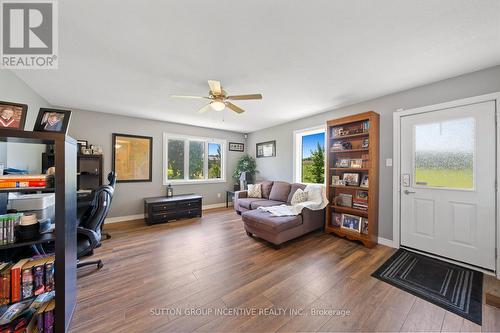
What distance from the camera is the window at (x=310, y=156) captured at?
165 inches

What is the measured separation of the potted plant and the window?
1566 millimetres

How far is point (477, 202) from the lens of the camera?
2.21 m

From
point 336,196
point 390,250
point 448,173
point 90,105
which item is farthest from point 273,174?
point 90,105

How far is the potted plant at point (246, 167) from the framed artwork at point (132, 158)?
243cm

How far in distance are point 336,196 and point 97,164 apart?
4981mm

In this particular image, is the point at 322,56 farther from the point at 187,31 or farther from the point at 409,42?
the point at 187,31

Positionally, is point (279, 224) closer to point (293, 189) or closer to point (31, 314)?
point (293, 189)

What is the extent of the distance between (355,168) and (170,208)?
3945mm

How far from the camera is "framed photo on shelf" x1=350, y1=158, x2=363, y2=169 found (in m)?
3.16

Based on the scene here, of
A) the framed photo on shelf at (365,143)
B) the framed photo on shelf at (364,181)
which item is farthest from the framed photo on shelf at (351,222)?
the framed photo on shelf at (365,143)

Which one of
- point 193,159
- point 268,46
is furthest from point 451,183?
point 193,159

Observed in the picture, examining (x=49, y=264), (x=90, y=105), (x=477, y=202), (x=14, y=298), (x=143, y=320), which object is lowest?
(x=143, y=320)

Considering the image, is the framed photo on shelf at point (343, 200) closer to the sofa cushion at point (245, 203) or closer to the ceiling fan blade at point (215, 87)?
the sofa cushion at point (245, 203)

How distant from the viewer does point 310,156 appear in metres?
4.44
